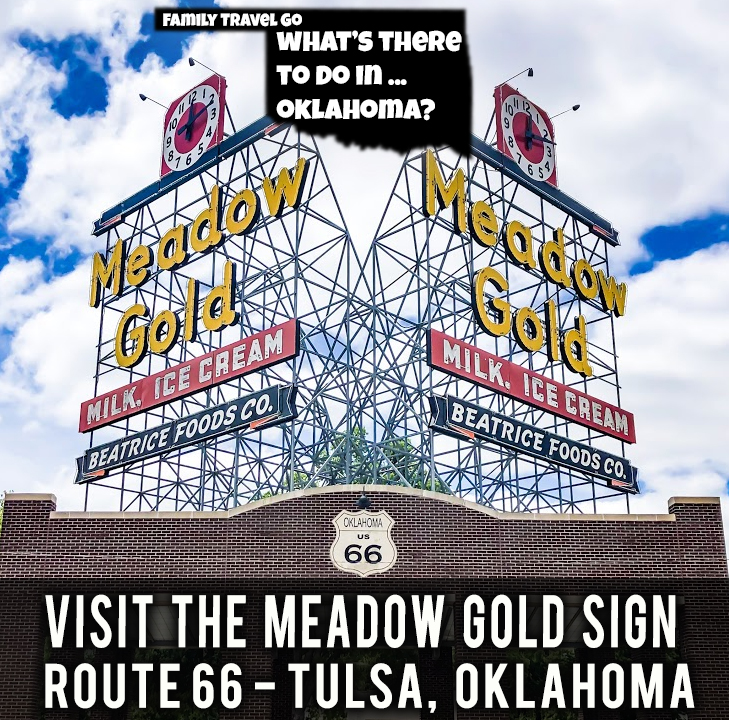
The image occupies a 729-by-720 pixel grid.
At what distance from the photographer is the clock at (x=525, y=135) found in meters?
31.7

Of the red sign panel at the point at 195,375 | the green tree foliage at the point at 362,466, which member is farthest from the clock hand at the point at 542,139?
the red sign panel at the point at 195,375

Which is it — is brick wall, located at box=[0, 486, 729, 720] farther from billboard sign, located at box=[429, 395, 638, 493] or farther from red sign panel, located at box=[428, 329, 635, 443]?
red sign panel, located at box=[428, 329, 635, 443]

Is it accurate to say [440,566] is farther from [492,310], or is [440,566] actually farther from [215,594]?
[492,310]

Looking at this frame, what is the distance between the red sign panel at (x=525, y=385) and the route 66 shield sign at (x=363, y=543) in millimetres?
7375

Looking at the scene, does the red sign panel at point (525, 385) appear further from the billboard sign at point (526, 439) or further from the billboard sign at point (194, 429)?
the billboard sign at point (194, 429)

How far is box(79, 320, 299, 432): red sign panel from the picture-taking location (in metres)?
24.9

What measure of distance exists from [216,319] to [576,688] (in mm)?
14678

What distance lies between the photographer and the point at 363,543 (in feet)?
58.5

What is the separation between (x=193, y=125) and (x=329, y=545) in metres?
17.3

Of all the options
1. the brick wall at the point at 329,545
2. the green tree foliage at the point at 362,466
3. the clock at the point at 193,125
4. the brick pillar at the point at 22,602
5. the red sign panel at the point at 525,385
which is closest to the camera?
the brick pillar at the point at 22,602

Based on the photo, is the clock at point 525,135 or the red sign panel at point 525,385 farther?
the clock at point 525,135

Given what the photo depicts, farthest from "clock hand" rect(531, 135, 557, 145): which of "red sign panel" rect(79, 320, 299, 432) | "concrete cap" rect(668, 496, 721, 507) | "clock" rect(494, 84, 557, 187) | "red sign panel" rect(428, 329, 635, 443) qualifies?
"concrete cap" rect(668, 496, 721, 507)

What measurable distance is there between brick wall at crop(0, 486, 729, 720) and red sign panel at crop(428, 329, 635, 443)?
7356 millimetres

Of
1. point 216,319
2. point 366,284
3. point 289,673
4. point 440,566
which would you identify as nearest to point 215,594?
point 289,673
